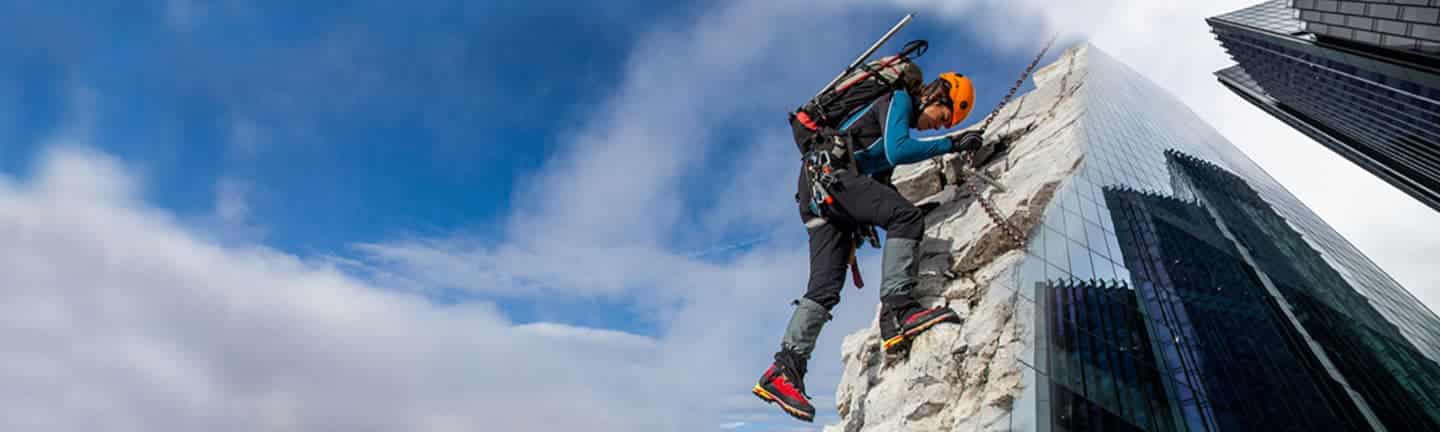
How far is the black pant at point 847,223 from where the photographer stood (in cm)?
412

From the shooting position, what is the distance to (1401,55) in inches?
1337

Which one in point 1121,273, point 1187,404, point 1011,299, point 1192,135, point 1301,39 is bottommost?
point 1187,404

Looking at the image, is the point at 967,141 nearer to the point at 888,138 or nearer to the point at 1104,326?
the point at 888,138

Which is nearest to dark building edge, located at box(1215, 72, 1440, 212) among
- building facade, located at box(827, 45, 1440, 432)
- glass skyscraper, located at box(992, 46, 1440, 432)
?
glass skyscraper, located at box(992, 46, 1440, 432)

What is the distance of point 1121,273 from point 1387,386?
3.47 meters

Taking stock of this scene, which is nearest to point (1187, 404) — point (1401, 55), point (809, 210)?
point (809, 210)

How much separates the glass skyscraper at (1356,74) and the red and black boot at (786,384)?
44771mm

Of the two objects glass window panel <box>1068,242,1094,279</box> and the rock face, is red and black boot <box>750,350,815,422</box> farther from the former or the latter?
glass window panel <box>1068,242,1094,279</box>

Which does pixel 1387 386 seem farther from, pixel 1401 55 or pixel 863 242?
pixel 1401 55

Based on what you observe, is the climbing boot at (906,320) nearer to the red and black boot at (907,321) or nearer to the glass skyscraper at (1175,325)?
the red and black boot at (907,321)

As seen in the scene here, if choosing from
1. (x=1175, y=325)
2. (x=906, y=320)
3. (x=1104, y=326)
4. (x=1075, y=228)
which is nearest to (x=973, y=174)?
(x=1075, y=228)

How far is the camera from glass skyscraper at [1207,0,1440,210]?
33.1 meters

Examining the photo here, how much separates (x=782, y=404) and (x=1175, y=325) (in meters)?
3.21

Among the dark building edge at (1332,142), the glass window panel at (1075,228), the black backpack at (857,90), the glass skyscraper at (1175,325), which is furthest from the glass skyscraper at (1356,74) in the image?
the black backpack at (857,90)
